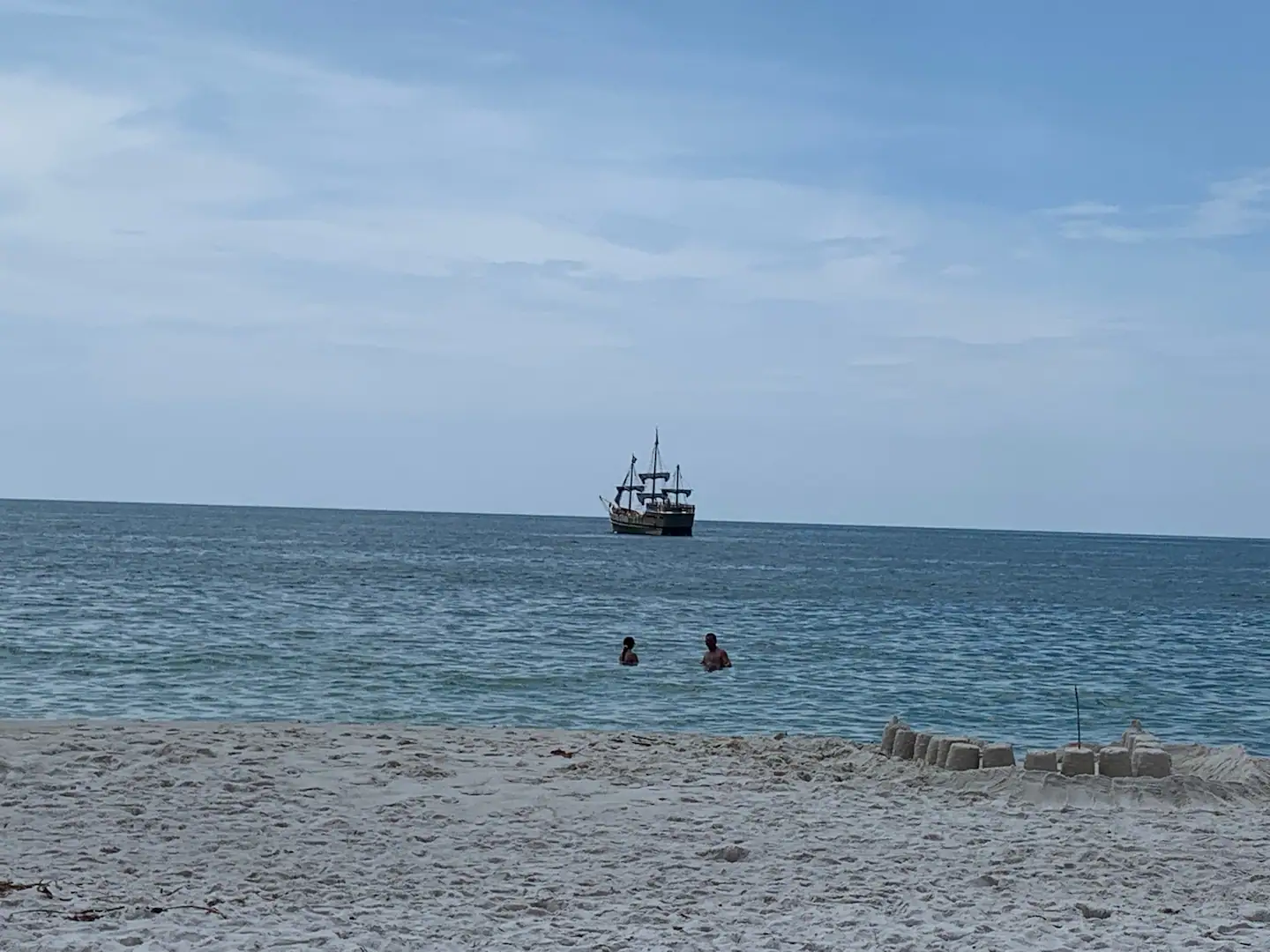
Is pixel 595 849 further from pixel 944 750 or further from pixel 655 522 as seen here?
pixel 655 522

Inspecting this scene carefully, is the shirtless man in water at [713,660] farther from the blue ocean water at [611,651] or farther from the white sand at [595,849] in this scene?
the white sand at [595,849]

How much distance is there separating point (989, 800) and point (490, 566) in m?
65.4

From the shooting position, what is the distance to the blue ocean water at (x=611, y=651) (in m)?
20.4

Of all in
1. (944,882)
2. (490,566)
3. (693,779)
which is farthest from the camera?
(490,566)

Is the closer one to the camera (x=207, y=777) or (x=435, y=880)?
(x=435, y=880)

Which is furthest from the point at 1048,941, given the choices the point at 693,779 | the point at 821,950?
the point at 693,779

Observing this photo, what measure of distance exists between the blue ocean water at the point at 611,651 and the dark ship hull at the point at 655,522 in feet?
229

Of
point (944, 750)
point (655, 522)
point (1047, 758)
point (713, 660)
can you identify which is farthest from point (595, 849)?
point (655, 522)

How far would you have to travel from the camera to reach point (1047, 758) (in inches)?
483

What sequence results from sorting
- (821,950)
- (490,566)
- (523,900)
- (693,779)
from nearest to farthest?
(821,950), (523,900), (693,779), (490,566)

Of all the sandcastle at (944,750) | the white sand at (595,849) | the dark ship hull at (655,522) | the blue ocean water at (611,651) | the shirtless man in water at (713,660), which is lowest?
the blue ocean water at (611,651)

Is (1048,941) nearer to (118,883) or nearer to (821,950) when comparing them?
(821,950)

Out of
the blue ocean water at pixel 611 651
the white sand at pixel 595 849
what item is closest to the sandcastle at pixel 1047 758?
the white sand at pixel 595 849

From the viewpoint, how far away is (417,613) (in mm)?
39156
